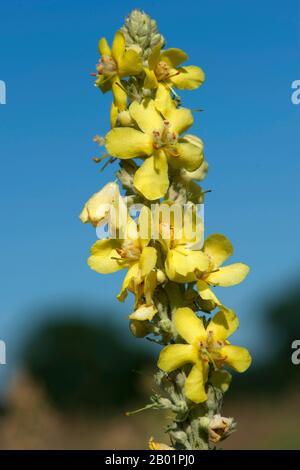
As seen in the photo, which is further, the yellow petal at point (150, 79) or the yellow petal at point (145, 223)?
the yellow petal at point (150, 79)

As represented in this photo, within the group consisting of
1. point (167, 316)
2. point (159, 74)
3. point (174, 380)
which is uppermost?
point (159, 74)

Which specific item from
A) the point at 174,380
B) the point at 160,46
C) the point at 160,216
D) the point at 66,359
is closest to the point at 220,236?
the point at 160,216

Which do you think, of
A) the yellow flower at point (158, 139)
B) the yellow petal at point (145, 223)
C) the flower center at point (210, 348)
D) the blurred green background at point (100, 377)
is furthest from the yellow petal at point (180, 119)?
the blurred green background at point (100, 377)

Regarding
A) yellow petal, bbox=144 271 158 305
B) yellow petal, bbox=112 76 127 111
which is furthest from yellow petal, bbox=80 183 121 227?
yellow petal, bbox=144 271 158 305

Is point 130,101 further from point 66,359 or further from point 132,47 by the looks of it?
point 66,359

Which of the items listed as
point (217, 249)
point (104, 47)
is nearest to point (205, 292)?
point (217, 249)

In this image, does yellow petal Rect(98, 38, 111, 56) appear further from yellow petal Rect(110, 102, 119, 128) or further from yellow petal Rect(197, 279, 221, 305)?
yellow petal Rect(197, 279, 221, 305)

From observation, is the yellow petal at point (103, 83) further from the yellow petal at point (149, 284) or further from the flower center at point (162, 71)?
the yellow petal at point (149, 284)
